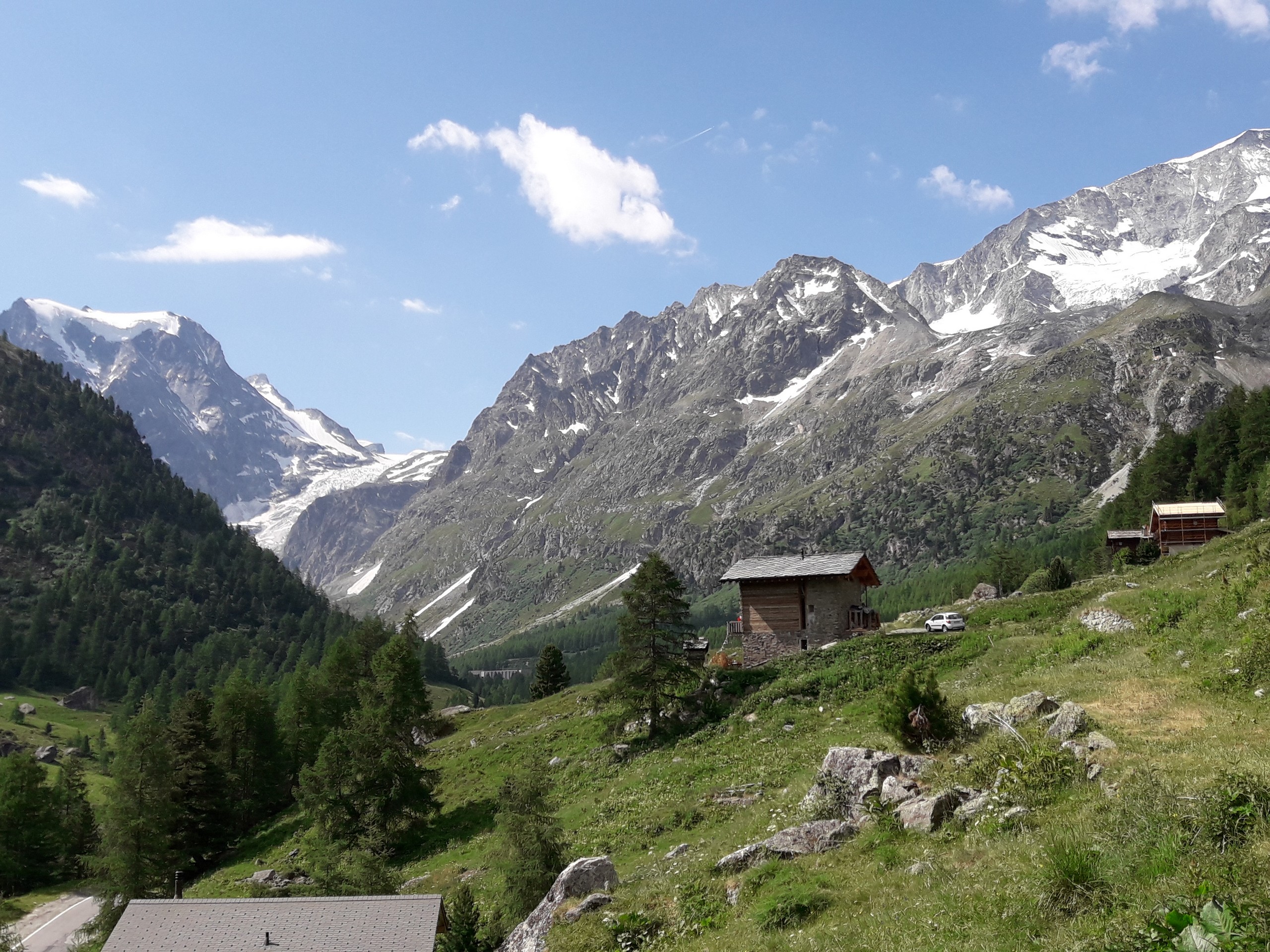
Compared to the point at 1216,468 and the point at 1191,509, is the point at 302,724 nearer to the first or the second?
the point at 1191,509

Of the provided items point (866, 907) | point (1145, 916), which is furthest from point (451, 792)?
point (1145, 916)

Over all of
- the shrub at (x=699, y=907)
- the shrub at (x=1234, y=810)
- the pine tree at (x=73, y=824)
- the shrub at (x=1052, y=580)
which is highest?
the shrub at (x=1234, y=810)

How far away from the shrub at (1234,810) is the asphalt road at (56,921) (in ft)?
248

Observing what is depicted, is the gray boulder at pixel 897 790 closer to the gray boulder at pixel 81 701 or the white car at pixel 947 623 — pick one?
the white car at pixel 947 623

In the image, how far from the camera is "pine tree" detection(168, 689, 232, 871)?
6588 centimetres

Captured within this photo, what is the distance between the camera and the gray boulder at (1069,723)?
2153 cm

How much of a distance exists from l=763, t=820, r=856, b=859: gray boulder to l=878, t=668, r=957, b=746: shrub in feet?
17.6

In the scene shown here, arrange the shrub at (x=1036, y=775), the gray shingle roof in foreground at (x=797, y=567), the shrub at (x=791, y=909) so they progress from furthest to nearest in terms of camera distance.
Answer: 1. the gray shingle roof in foreground at (x=797, y=567)
2. the shrub at (x=1036, y=775)
3. the shrub at (x=791, y=909)

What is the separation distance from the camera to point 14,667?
171875 millimetres

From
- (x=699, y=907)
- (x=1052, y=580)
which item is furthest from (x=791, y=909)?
(x=1052, y=580)

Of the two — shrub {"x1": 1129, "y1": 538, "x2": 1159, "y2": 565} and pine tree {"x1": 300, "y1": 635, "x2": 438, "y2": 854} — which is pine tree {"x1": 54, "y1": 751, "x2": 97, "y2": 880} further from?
shrub {"x1": 1129, "y1": 538, "x2": 1159, "y2": 565}

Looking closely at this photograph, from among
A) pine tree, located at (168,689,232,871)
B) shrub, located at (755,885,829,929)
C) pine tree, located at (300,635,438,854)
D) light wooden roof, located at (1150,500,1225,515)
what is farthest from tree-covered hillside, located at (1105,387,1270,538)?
pine tree, located at (168,689,232,871)

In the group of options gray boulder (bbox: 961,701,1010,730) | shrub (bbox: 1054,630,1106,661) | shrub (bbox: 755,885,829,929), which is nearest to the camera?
shrub (bbox: 755,885,829,929)

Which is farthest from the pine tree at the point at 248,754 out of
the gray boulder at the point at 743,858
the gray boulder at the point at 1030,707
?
the gray boulder at the point at 1030,707
